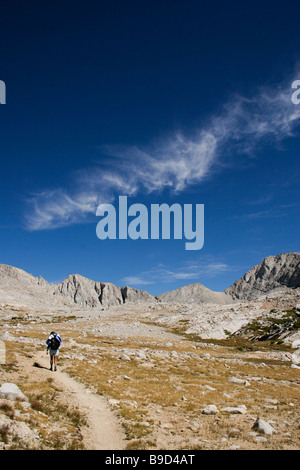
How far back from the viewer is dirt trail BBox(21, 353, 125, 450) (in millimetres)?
11883

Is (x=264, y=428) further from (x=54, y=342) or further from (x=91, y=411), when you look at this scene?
(x=54, y=342)

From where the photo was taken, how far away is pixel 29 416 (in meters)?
12.5

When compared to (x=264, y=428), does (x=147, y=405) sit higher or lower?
lower

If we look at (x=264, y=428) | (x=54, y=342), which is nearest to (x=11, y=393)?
(x=54, y=342)

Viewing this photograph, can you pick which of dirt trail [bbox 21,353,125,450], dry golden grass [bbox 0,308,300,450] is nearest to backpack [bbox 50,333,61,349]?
dirt trail [bbox 21,353,125,450]

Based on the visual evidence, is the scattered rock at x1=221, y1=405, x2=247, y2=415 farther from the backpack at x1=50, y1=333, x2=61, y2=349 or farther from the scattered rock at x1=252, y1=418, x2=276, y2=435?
the backpack at x1=50, y1=333, x2=61, y2=349

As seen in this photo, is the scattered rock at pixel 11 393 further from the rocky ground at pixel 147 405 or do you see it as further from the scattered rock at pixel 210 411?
the scattered rock at pixel 210 411

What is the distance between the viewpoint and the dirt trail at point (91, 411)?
1188cm

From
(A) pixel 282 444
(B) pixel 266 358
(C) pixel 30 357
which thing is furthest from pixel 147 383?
(B) pixel 266 358

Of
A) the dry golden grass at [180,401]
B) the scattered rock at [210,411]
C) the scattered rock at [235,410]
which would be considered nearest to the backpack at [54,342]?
the dry golden grass at [180,401]

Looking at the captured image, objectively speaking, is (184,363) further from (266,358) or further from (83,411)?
(83,411)

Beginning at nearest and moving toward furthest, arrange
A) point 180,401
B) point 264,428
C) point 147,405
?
point 264,428 < point 147,405 < point 180,401

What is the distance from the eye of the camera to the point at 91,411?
15195mm

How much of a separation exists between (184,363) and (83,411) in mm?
24787
